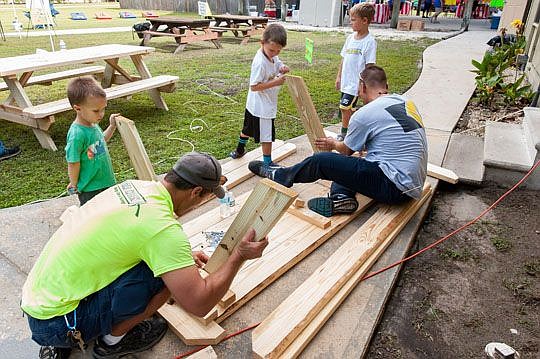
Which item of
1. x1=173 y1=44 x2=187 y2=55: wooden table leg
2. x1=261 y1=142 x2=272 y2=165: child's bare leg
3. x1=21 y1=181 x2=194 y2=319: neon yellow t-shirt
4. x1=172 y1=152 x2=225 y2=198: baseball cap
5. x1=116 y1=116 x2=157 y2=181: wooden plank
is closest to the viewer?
x1=21 y1=181 x2=194 y2=319: neon yellow t-shirt

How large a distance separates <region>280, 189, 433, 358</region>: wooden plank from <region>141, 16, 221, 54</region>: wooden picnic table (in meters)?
10.4

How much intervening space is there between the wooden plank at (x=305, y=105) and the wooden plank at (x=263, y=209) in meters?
1.94

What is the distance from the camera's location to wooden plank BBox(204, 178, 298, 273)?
1.67m

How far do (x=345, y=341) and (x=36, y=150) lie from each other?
4471mm

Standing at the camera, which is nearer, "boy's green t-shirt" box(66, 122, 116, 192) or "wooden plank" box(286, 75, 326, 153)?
"boy's green t-shirt" box(66, 122, 116, 192)

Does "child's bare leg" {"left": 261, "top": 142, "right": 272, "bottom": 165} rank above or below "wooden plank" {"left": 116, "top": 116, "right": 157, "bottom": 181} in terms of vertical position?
below

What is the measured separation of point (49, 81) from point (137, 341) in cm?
574

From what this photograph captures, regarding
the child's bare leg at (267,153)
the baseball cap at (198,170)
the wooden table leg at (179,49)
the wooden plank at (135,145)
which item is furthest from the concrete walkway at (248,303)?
the wooden table leg at (179,49)

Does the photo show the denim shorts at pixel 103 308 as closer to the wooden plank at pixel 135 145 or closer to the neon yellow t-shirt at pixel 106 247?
the neon yellow t-shirt at pixel 106 247

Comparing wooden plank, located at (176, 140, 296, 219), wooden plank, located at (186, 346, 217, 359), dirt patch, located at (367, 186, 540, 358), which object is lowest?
dirt patch, located at (367, 186, 540, 358)

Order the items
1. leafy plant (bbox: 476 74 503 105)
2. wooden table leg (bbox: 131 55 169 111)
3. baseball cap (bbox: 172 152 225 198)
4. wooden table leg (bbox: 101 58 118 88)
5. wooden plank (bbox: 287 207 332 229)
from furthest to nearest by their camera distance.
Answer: wooden table leg (bbox: 101 58 118 88)
wooden table leg (bbox: 131 55 169 111)
leafy plant (bbox: 476 74 503 105)
wooden plank (bbox: 287 207 332 229)
baseball cap (bbox: 172 152 225 198)

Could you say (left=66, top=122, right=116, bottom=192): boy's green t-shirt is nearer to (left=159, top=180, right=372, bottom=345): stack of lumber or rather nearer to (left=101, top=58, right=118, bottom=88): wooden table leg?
(left=159, top=180, right=372, bottom=345): stack of lumber

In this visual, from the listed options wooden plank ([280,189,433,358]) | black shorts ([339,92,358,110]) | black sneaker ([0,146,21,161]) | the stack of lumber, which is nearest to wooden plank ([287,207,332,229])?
the stack of lumber

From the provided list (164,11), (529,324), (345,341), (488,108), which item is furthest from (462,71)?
(164,11)
